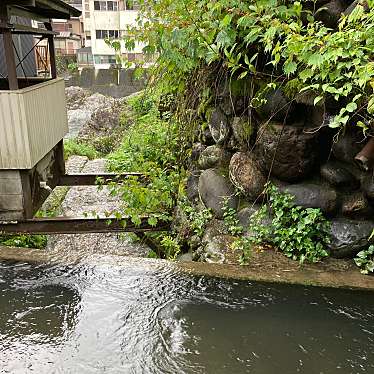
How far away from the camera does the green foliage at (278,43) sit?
3193mm

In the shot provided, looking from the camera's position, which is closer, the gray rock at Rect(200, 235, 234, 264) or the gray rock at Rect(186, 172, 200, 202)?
the gray rock at Rect(200, 235, 234, 264)

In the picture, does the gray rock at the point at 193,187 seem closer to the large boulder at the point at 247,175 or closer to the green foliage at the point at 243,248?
the large boulder at the point at 247,175

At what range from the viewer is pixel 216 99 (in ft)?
18.8

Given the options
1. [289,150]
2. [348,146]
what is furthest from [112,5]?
[348,146]

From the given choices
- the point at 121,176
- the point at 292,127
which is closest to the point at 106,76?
the point at 121,176

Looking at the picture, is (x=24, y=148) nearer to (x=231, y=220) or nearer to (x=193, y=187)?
(x=193, y=187)

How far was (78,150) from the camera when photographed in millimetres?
13125

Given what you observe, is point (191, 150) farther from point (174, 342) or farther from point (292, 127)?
point (174, 342)

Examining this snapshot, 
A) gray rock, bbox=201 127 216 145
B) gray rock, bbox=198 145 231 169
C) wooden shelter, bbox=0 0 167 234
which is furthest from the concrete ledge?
gray rock, bbox=201 127 216 145

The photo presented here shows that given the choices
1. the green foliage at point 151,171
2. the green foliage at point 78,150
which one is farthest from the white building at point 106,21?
the green foliage at point 151,171

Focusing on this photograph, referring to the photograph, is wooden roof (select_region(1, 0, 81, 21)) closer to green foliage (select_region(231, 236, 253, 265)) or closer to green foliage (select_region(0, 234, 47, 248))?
green foliage (select_region(0, 234, 47, 248))

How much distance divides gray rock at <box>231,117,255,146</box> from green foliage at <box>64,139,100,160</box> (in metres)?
8.69

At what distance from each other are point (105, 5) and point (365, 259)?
34.7 meters

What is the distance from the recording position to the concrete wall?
25.0 m
